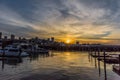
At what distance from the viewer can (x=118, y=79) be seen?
1246 inches

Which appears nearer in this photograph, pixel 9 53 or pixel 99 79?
pixel 99 79

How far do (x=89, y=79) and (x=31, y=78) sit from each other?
396 inches

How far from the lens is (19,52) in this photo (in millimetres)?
79500

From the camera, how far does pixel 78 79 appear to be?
3195 cm

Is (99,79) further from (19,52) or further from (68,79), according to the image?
(19,52)

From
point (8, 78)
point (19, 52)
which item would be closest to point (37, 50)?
point (19, 52)

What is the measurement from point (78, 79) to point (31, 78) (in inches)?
319

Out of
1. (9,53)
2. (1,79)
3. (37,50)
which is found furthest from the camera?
(37,50)

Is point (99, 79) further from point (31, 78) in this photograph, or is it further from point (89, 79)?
point (31, 78)

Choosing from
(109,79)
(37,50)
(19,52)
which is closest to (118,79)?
(109,79)

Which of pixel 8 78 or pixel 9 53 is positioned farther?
pixel 9 53

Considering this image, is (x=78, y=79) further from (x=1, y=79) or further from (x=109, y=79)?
(x=1, y=79)

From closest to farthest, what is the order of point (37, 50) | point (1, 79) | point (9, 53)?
point (1, 79) < point (9, 53) < point (37, 50)

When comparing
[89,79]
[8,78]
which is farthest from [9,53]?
[89,79]
